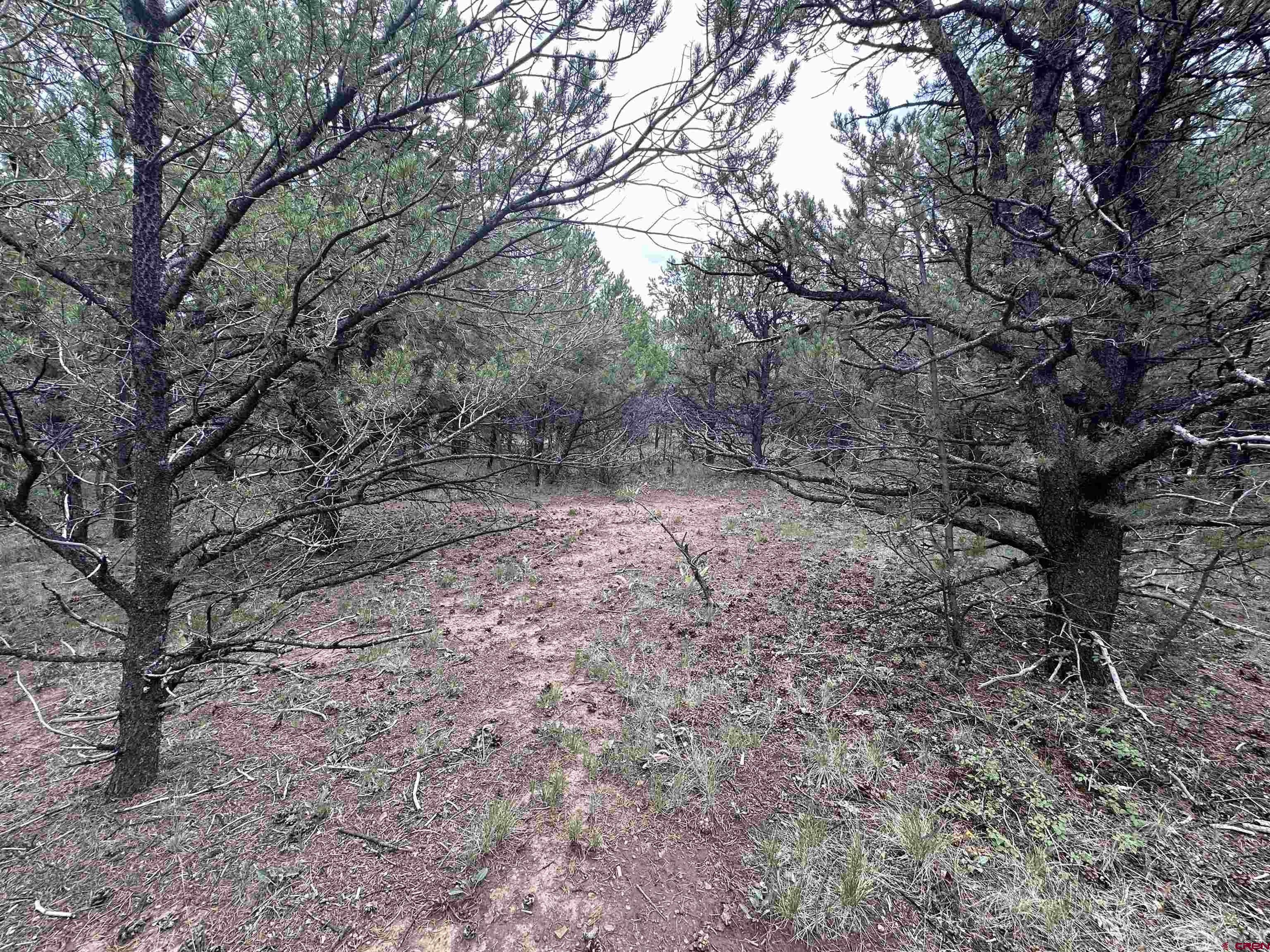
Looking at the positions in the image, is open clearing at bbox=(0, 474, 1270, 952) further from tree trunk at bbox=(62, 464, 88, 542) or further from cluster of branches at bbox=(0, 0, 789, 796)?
tree trunk at bbox=(62, 464, 88, 542)

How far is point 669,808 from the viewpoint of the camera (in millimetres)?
2805

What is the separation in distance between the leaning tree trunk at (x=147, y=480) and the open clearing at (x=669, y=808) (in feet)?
1.40

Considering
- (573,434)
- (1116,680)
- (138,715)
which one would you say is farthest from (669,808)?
(573,434)

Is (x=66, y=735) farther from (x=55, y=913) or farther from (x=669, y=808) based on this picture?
(x=669, y=808)

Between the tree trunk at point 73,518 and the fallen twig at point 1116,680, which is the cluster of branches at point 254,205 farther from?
the fallen twig at point 1116,680

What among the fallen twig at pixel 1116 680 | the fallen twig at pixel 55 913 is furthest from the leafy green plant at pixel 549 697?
the fallen twig at pixel 1116 680

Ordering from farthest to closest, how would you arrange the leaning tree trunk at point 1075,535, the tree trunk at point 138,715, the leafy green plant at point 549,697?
the leafy green plant at point 549,697 < the leaning tree trunk at point 1075,535 < the tree trunk at point 138,715

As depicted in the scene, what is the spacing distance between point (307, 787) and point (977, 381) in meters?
5.96

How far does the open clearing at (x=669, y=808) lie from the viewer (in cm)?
213

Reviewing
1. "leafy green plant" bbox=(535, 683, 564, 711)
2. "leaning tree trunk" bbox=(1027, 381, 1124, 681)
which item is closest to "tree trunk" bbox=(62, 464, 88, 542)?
"leafy green plant" bbox=(535, 683, 564, 711)

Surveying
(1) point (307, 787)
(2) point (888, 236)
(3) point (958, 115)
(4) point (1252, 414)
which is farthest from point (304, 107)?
(4) point (1252, 414)

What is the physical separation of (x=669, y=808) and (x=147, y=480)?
3.75 meters

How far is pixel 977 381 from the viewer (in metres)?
3.85

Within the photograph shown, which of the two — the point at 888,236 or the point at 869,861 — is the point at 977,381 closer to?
the point at 888,236
